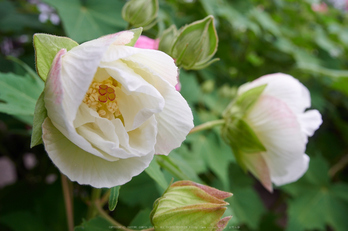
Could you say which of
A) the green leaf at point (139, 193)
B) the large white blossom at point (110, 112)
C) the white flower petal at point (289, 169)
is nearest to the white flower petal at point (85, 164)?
the large white blossom at point (110, 112)

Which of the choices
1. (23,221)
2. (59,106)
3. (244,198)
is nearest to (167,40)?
(59,106)

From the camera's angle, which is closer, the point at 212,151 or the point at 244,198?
the point at 212,151

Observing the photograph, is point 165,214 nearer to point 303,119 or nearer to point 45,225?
point 303,119

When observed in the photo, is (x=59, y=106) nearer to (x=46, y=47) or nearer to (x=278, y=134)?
(x=46, y=47)

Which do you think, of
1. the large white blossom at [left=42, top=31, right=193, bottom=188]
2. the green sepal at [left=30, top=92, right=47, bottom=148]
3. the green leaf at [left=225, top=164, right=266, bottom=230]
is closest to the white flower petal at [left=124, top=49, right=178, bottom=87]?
the large white blossom at [left=42, top=31, right=193, bottom=188]

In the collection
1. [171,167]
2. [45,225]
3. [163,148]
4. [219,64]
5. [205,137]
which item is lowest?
[45,225]

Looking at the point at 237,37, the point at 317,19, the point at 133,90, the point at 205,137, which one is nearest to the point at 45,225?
the point at 205,137

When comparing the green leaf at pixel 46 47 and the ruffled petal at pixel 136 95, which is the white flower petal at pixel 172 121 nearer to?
the ruffled petal at pixel 136 95
